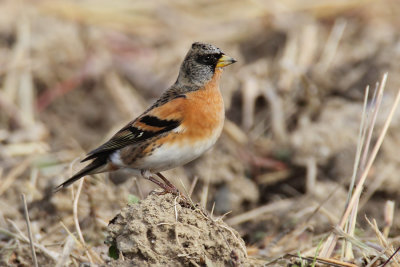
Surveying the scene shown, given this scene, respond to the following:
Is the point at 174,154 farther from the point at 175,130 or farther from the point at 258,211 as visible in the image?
the point at 258,211

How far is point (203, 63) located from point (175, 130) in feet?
1.75

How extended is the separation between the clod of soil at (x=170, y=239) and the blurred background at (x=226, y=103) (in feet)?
1.48

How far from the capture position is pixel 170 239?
2752 mm

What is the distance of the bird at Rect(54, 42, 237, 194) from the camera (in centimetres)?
353

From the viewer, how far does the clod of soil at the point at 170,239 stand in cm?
269

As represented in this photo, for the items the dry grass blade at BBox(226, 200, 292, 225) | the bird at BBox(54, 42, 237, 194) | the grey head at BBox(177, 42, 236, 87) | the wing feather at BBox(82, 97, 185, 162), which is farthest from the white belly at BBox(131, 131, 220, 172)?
the dry grass blade at BBox(226, 200, 292, 225)

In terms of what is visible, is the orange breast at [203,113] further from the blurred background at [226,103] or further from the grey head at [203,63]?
the blurred background at [226,103]

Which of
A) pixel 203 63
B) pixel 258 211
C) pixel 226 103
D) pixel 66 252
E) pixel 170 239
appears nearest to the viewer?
pixel 170 239

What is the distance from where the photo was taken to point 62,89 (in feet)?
21.2

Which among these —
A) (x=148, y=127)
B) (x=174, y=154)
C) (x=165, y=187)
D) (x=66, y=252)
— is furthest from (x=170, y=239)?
(x=148, y=127)

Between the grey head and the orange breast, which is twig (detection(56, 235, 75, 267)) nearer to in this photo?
the orange breast

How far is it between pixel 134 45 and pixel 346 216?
481cm

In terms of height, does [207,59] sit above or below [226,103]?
above

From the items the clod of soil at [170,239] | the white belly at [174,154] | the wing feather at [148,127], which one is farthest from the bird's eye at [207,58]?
the clod of soil at [170,239]
